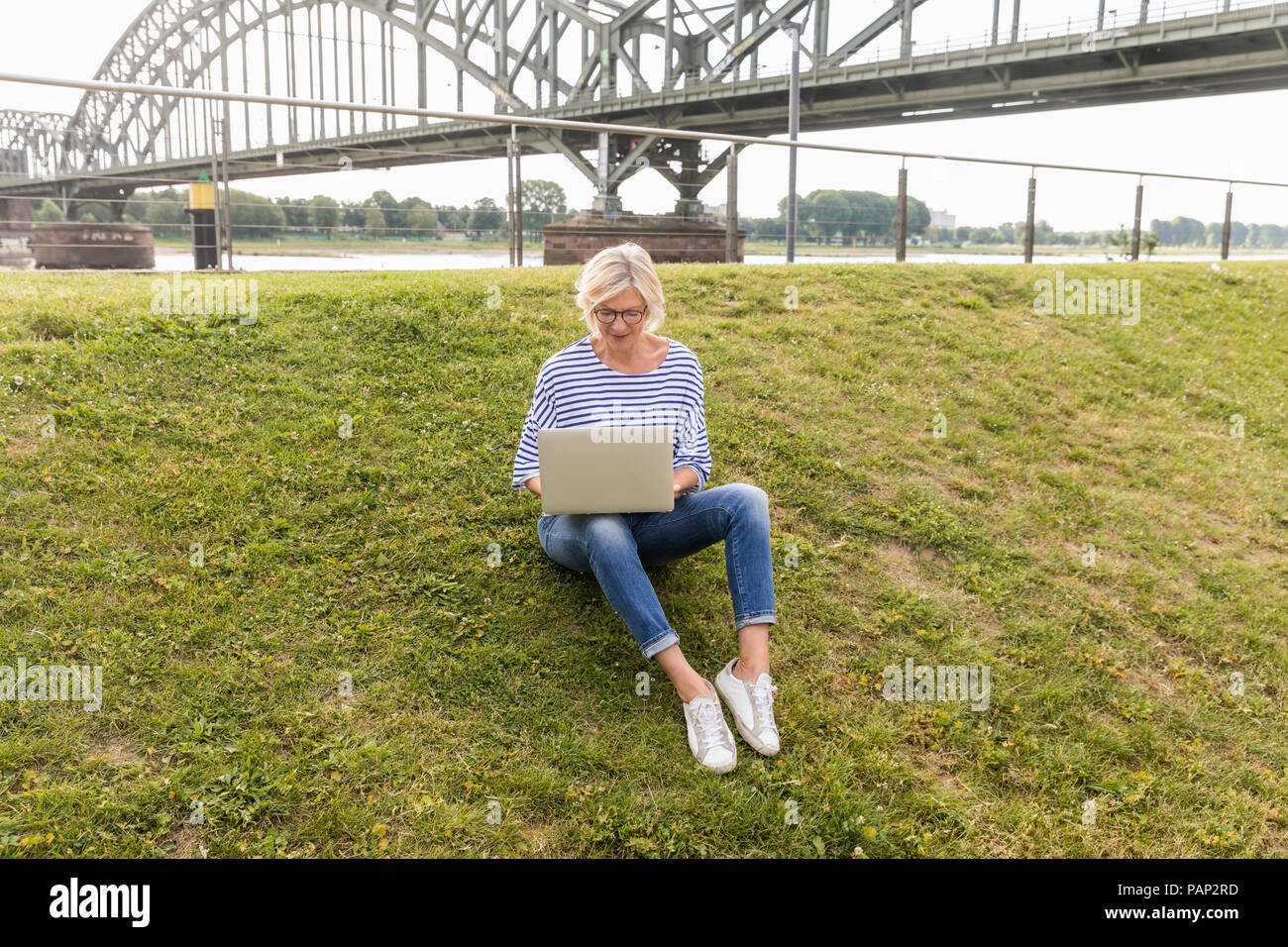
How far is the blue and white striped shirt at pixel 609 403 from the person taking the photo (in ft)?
12.0

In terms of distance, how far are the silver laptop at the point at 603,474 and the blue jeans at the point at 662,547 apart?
0.12 meters

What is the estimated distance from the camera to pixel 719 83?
126ft

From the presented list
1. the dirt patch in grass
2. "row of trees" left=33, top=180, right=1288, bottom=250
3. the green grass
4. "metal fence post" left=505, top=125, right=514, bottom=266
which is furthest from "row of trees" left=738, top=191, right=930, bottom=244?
the dirt patch in grass

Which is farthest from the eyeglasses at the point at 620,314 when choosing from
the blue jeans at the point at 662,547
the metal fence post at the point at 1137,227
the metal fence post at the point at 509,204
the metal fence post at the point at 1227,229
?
the metal fence post at the point at 1227,229

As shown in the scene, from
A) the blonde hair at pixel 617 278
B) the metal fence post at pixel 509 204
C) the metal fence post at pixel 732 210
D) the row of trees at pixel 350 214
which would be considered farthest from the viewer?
the metal fence post at pixel 732 210

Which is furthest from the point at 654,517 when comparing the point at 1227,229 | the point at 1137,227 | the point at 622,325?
the point at 1227,229

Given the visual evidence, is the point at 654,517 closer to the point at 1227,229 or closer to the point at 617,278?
the point at 617,278

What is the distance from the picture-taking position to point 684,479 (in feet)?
11.9

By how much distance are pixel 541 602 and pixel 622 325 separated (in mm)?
1248

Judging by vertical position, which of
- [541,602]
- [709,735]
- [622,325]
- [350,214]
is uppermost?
[350,214]

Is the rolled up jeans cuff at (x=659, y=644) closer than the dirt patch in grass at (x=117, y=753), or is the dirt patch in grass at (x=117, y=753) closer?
the dirt patch in grass at (x=117, y=753)

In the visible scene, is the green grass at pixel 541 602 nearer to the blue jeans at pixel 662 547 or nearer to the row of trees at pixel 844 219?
the blue jeans at pixel 662 547
